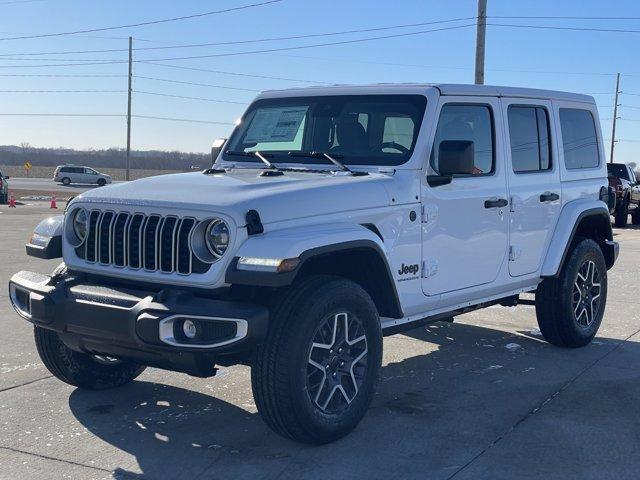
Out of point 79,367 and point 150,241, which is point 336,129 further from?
point 79,367

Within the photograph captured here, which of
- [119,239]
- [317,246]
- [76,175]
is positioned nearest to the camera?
[317,246]

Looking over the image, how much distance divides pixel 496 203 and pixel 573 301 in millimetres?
1620

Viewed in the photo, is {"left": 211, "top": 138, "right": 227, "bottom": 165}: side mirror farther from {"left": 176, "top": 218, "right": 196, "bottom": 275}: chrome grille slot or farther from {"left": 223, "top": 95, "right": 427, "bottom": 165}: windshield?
{"left": 176, "top": 218, "right": 196, "bottom": 275}: chrome grille slot

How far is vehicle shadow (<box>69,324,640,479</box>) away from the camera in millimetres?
4285

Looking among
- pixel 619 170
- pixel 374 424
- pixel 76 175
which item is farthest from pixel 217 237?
pixel 76 175

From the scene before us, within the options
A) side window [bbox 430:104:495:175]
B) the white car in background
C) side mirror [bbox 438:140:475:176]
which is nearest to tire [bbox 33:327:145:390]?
side mirror [bbox 438:140:475:176]

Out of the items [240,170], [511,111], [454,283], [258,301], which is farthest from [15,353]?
[511,111]

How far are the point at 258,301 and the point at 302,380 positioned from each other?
1.58ft

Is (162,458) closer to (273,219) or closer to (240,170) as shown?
(273,219)

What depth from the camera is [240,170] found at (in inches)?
225

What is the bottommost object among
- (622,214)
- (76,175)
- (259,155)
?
(76,175)

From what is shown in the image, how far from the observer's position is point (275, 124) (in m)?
6.05

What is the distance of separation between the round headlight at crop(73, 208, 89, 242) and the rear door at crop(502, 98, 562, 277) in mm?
2942

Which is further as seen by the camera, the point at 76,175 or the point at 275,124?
the point at 76,175
